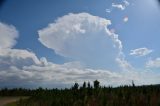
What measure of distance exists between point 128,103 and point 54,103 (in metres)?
11.0

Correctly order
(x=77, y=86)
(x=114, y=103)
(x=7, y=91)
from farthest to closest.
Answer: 1. (x=7, y=91)
2. (x=77, y=86)
3. (x=114, y=103)

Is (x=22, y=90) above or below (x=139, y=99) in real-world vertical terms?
above

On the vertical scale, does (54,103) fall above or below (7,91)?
below

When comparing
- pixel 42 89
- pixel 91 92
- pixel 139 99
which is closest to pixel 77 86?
pixel 91 92

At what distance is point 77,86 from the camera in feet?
216

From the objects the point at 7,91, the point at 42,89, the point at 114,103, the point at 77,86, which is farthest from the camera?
the point at 7,91

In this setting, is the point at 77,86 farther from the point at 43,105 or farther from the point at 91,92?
the point at 43,105

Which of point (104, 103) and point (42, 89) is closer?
point (104, 103)

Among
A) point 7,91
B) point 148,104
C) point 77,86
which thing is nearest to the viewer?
point 148,104

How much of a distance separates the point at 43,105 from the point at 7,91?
4707 cm

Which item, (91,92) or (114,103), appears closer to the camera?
(114,103)

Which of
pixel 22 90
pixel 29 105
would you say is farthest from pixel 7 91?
pixel 29 105

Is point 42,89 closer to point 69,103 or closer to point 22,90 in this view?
point 22,90

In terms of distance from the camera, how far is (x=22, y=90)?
92000 millimetres
